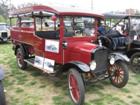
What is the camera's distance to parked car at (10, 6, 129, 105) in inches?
218

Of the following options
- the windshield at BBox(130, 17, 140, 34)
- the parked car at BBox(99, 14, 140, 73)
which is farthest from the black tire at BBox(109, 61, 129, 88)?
the windshield at BBox(130, 17, 140, 34)

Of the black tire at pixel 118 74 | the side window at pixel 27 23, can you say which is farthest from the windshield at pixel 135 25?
the side window at pixel 27 23

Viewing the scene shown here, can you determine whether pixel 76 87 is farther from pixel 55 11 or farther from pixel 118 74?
pixel 55 11

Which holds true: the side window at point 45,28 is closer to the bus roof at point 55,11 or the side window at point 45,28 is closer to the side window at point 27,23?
the side window at point 27,23

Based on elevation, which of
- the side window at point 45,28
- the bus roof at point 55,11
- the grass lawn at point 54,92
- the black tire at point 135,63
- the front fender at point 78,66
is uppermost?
the bus roof at point 55,11

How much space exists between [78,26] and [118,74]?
5.36 feet

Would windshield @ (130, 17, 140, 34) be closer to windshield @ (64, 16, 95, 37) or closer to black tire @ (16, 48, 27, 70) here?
windshield @ (64, 16, 95, 37)

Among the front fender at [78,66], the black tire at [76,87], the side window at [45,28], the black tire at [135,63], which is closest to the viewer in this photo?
the black tire at [76,87]

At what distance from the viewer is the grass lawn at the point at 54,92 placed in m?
5.60

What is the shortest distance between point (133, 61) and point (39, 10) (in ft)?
12.3

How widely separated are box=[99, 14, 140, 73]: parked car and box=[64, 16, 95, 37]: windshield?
90.0 inches

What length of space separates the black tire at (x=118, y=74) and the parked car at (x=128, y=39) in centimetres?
203

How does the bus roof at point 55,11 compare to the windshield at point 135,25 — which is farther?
the windshield at point 135,25

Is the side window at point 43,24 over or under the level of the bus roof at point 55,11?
under
